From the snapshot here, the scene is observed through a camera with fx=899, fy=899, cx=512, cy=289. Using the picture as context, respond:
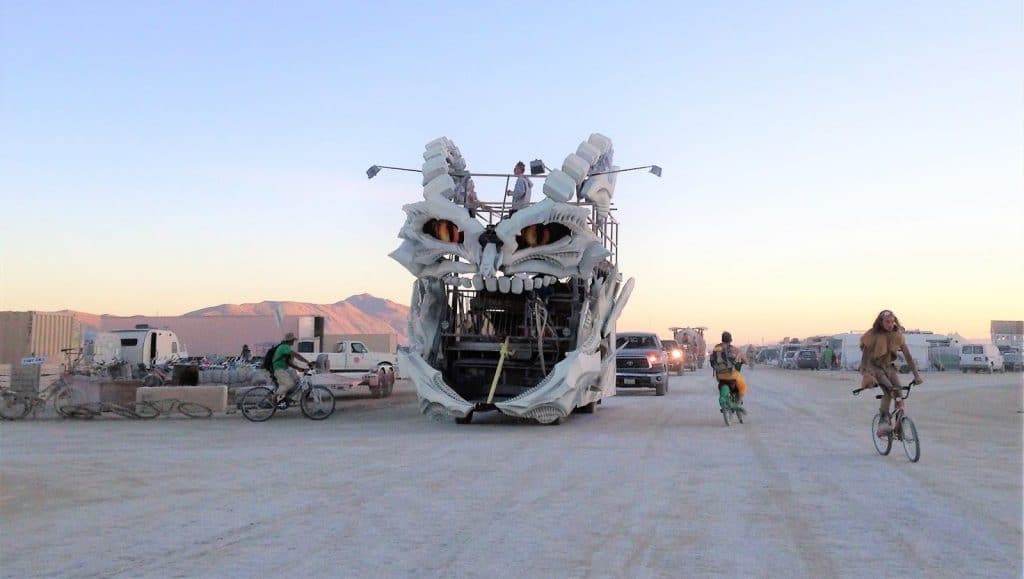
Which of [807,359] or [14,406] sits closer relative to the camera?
Result: [14,406]

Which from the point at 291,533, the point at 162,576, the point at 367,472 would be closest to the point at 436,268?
the point at 367,472

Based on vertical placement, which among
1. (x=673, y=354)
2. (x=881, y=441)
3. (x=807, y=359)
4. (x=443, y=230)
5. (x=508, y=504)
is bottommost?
(x=508, y=504)

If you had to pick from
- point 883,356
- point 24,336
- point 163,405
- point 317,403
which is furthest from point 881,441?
point 24,336

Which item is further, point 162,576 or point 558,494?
point 558,494

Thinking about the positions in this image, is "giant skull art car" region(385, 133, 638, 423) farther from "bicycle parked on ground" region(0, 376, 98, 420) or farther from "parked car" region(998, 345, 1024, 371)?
"parked car" region(998, 345, 1024, 371)

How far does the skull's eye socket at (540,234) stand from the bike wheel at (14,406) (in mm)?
10806

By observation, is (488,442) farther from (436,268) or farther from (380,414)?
(380,414)

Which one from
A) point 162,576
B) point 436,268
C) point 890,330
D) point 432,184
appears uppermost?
point 432,184

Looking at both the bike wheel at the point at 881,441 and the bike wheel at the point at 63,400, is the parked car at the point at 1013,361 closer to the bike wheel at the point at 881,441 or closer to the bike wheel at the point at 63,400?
the bike wheel at the point at 881,441

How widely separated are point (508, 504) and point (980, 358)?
189ft

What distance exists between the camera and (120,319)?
81.8 meters

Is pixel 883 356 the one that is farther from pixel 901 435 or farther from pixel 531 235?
pixel 531 235

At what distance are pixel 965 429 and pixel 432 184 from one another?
10529mm

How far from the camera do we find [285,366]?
1748cm
